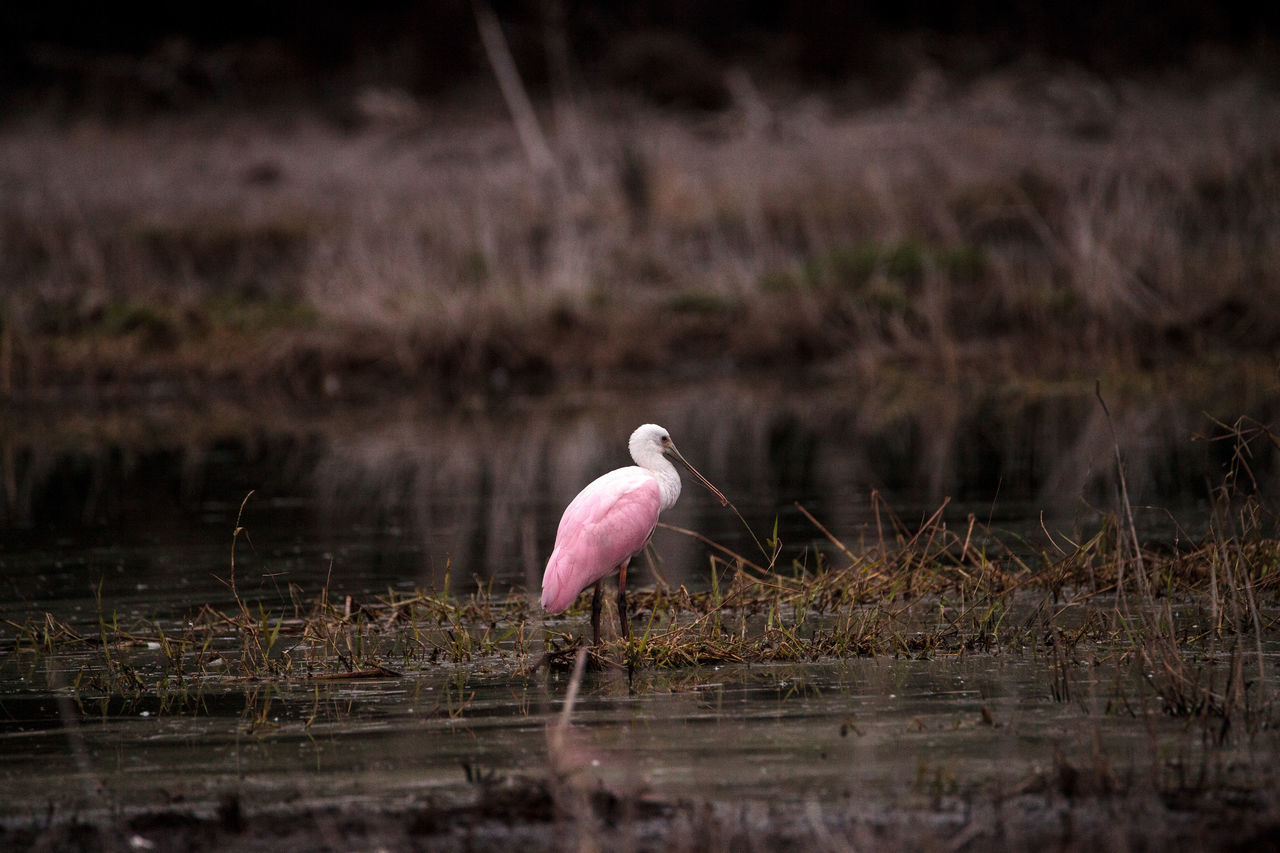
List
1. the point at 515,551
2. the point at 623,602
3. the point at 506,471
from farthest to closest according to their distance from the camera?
the point at 506,471, the point at 515,551, the point at 623,602

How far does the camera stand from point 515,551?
1001 centimetres

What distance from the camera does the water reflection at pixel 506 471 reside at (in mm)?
10016

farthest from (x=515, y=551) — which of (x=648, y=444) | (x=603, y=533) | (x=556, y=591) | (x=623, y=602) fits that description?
(x=556, y=591)

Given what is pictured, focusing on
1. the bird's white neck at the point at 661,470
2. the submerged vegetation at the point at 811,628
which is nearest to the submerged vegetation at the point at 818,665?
the submerged vegetation at the point at 811,628

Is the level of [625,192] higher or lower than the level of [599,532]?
higher

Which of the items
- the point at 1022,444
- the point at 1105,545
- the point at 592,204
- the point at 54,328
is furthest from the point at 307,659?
the point at 592,204

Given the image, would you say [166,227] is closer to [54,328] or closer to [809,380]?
[54,328]

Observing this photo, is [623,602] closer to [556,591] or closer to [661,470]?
[556,591]

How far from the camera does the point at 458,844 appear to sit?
4543mm

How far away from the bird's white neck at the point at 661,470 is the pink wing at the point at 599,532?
7 centimetres

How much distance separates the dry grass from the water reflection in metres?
1.26

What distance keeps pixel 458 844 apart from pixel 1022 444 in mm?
9950

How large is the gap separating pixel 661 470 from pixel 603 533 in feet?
2.01

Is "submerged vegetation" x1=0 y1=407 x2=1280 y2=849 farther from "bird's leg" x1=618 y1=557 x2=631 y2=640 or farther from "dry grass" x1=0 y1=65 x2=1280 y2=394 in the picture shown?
"dry grass" x1=0 y1=65 x2=1280 y2=394
